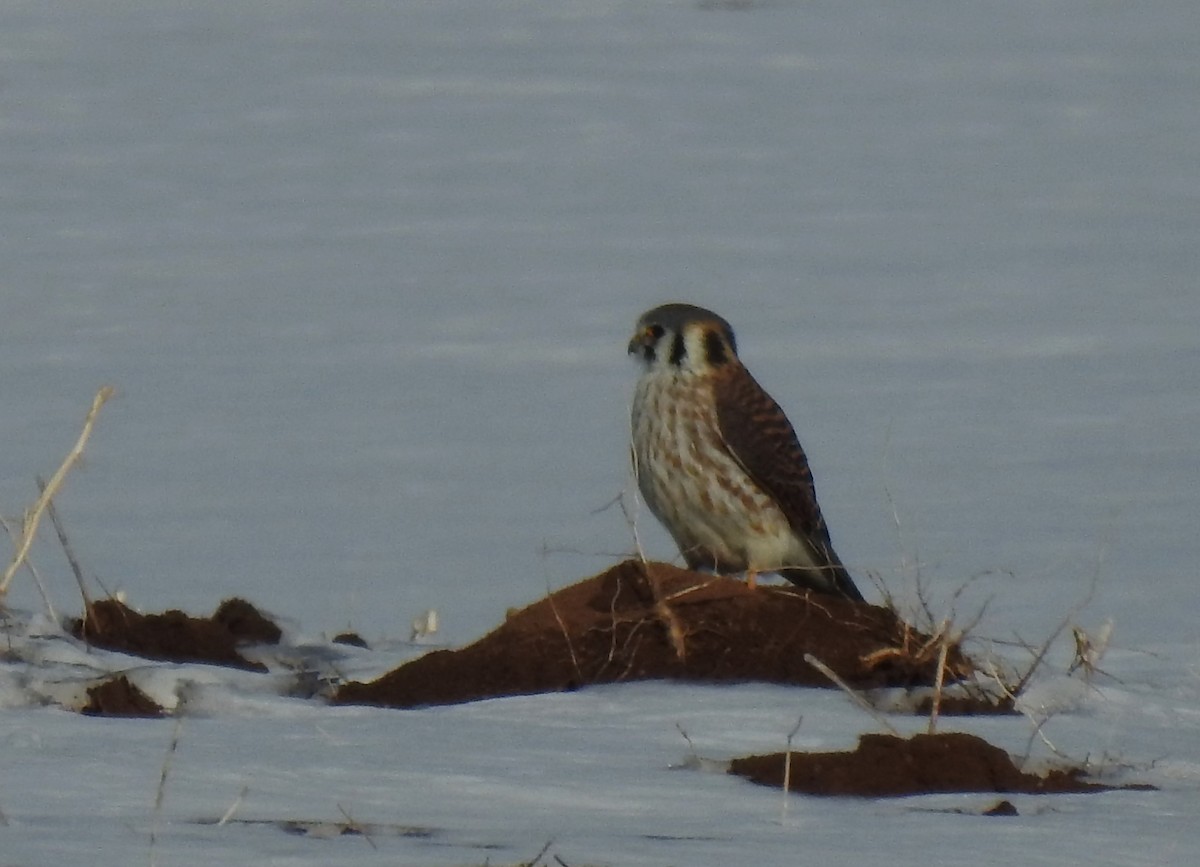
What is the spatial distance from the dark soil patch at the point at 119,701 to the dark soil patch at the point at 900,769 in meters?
1.07

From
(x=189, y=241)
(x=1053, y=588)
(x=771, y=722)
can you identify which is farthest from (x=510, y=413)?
(x=771, y=722)

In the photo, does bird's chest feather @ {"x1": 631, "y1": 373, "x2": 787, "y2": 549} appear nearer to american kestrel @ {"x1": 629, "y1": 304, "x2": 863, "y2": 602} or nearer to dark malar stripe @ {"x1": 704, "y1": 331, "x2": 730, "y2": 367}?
american kestrel @ {"x1": 629, "y1": 304, "x2": 863, "y2": 602}

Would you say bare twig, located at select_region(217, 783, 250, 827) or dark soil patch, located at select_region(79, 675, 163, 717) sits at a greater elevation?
bare twig, located at select_region(217, 783, 250, 827)

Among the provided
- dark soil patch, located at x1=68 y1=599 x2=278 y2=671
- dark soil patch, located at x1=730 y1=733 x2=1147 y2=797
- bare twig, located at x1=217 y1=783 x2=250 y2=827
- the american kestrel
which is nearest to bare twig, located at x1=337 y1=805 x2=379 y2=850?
bare twig, located at x1=217 y1=783 x2=250 y2=827

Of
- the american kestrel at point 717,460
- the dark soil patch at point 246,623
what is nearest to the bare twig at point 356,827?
the dark soil patch at point 246,623

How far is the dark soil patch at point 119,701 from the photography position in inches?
190

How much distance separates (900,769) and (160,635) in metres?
2.12

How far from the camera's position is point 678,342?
7.17m

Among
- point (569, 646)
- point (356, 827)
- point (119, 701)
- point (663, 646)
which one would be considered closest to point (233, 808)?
point (356, 827)

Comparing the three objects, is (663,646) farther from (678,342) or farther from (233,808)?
(233,808)

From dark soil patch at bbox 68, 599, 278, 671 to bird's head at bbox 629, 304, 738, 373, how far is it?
5.04ft

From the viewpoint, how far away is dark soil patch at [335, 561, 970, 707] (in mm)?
5531

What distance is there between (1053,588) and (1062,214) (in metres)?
8.87

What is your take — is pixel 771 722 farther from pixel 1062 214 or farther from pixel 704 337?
pixel 1062 214
